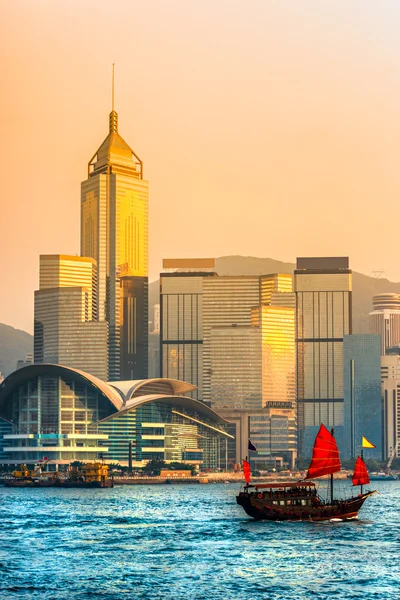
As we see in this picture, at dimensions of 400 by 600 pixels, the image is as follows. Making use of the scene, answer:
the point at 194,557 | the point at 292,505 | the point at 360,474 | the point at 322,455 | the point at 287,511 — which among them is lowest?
the point at 194,557

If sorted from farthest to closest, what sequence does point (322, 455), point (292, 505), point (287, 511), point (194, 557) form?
1. point (322, 455)
2. point (292, 505)
3. point (287, 511)
4. point (194, 557)

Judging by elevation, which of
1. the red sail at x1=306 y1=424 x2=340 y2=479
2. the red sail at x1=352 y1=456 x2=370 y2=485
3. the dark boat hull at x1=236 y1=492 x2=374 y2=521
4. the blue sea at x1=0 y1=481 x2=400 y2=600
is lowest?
the blue sea at x1=0 y1=481 x2=400 y2=600

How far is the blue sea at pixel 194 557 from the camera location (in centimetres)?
8825

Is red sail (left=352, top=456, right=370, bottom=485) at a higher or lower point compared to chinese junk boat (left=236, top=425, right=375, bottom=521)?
higher

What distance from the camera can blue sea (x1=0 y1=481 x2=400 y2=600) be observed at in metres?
88.2

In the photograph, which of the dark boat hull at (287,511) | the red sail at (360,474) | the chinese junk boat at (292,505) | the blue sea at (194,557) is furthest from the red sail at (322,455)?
the blue sea at (194,557)

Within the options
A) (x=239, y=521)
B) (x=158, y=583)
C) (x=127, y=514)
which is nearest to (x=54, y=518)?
(x=127, y=514)

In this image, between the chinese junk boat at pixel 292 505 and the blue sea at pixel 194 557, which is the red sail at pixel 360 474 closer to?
the chinese junk boat at pixel 292 505

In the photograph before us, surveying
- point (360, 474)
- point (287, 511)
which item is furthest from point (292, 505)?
point (360, 474)

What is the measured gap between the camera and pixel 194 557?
106 m

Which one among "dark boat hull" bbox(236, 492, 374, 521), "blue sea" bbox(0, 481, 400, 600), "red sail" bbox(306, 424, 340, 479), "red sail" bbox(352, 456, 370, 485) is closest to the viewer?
"blue sea" bbox(0, 481, 400, 600)

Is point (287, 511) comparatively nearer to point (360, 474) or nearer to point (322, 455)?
point (322, 455)

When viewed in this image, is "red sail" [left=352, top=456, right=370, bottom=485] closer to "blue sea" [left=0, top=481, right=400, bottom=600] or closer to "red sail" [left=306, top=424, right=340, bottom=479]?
"red sail" [left=306, top=424, right=340, bottom=479]

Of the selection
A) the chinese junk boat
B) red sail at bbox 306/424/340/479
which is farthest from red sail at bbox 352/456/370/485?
the chinese junk boat
